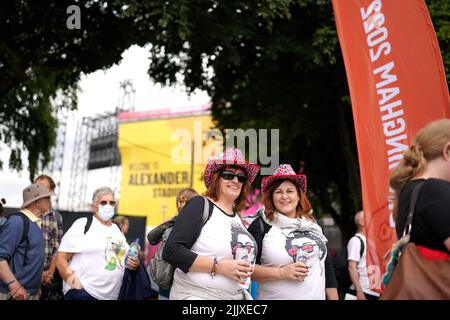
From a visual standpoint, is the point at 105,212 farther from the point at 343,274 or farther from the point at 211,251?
the point at 343,274

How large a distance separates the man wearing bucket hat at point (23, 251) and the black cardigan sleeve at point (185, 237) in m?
2.28

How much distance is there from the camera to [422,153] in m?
2.67

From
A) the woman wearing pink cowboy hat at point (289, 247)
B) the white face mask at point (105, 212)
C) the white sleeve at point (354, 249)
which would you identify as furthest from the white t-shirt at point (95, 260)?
the white sleeve at point (354, 249)

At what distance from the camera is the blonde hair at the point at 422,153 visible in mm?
2637

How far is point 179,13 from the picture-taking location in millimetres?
10688

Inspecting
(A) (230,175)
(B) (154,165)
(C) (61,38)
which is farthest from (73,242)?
(B) (154,165)

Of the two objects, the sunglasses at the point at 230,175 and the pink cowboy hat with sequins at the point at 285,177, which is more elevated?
the pink cowboy hat with sequins at the point at 285,177

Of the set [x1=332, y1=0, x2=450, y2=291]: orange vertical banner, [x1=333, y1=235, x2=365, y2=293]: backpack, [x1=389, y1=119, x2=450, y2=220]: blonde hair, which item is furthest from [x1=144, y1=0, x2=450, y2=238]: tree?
[x1=389, y1=119, x2=450, y2=220]: blonde hair

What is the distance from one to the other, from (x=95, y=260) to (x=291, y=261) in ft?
6.70

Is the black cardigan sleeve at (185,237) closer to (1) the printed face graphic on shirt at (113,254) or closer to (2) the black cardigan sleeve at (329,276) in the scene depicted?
(2) the black cardigan sleeve at (329,276)

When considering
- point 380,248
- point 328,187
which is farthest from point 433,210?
point 328,187
